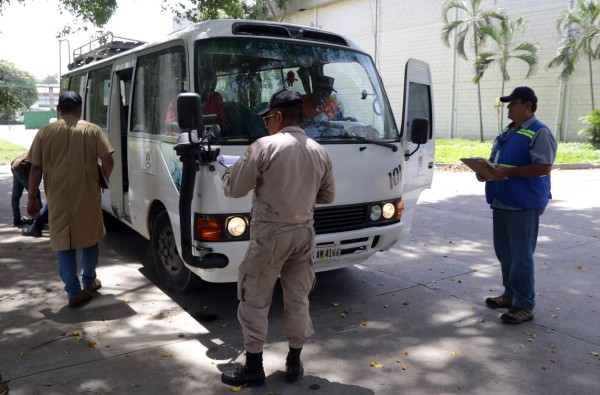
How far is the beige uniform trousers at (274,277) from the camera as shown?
3.43 metres

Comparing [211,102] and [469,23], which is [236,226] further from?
[469,23]

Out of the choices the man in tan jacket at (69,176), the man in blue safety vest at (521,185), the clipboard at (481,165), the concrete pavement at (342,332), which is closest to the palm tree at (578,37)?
the concrete pavement at (342,332)

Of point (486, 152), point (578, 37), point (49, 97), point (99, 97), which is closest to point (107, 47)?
point (99, 97)

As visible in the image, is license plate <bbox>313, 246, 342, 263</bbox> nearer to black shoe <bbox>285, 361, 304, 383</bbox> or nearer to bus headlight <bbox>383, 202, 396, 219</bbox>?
bus headlight <bbox>383, 202, 396, 219</bbox>

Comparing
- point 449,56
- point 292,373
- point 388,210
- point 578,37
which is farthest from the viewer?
point 449,56

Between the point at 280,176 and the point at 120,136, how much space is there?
11.3 feet

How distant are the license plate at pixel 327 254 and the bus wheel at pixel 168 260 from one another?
1.21 m

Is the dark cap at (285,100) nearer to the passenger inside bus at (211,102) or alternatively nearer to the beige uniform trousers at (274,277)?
the beige uniform trousers at (274,277)

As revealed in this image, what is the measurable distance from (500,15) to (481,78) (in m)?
2.96

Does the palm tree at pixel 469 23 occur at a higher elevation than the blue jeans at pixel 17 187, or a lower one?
higher

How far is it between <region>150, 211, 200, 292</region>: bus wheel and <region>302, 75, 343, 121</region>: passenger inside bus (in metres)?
1.62

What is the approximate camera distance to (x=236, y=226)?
4250 mm

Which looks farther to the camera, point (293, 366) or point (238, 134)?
point (238, 134)

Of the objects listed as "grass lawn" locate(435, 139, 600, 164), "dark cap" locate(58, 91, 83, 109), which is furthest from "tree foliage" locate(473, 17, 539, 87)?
"dark cap" locate(58, 91, 83, 109)
